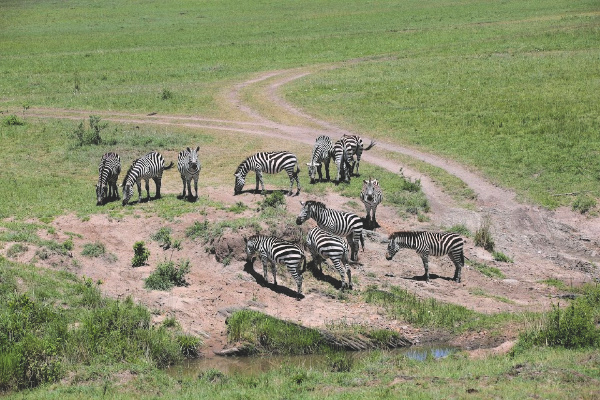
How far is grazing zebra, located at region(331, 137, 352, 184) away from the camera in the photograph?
99.2 feet

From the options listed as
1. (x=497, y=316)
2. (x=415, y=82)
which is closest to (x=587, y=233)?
(x=497, y=316)

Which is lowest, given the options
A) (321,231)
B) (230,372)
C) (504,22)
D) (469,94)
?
(230,372)

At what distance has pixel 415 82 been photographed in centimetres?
4812

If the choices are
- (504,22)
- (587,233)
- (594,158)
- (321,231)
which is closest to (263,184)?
(321,231)

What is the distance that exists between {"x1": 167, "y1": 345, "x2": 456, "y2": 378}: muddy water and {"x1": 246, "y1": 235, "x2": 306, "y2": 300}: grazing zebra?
10.8ft

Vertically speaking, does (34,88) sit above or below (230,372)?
above

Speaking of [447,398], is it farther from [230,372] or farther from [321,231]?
[321,231]

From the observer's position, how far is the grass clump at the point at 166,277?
21.3 meters

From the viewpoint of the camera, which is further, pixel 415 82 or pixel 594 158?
pixel 415 82

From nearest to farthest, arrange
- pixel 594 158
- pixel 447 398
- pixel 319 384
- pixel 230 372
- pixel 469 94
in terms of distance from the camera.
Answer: pixel 447 398 → pixel 319 384 → pixel 230 372 → pixel 594 158 → pixel 469 94

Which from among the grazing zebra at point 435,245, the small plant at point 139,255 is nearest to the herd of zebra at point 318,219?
the grazing zebra at point 435,245

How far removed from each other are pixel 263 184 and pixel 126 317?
10856 mm

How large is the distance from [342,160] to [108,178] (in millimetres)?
8158

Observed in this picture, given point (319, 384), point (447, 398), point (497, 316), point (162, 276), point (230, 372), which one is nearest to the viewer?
point (447, 398)
